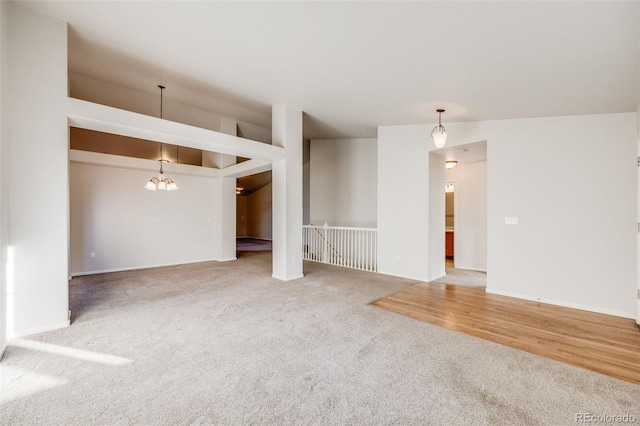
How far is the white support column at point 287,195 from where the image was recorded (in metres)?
5.32

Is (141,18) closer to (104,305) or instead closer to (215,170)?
(104,305)

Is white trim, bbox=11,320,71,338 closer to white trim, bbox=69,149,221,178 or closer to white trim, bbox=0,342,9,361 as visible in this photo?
white trim, bbox=0,342,9,361

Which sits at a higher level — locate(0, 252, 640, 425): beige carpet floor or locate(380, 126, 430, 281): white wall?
locate(380, 126, 430, 281): white wall

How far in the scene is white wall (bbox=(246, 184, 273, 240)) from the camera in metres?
14.8

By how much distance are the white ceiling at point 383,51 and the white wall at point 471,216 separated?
7.57 feet

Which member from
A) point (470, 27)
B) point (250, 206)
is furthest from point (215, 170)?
point (250, 206)

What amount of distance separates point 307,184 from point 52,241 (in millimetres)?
8125

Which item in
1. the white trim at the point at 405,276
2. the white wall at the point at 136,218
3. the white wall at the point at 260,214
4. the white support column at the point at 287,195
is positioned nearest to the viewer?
the white support column at the point at 287,195

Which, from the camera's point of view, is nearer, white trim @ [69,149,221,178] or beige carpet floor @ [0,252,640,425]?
beige carpet floor @ [0,252,640,425]

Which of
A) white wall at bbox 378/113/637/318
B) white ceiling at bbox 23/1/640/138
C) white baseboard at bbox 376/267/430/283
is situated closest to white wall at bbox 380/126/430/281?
white baseboard at bbox 376/267/430/283

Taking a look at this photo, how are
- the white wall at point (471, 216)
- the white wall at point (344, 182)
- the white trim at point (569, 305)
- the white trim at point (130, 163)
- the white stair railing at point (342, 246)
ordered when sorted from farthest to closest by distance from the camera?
the white wall at point (344, 182)
the white stair railing at point (342, 246)
the white wall at point (471, 216)
the white trim at point (130, 163)
the white trim at point (569, 305)

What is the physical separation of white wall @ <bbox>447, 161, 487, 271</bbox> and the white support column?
4017mm

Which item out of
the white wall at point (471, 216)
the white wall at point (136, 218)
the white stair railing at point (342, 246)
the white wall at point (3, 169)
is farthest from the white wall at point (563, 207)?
the white wall at point (136, 218)

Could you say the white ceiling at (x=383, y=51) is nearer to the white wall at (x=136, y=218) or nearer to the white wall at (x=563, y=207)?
the white wall at (x=563, y=207)
